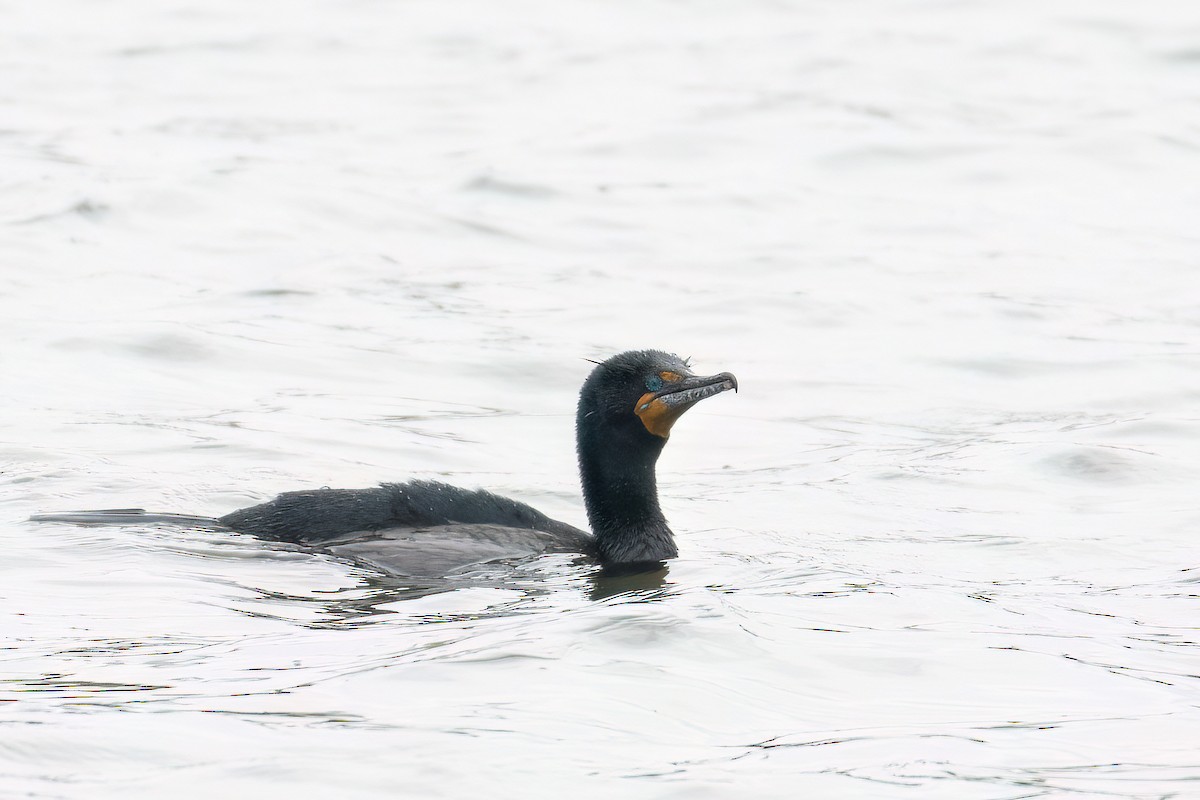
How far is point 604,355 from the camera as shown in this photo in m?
12.5

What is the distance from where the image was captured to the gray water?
5.28m

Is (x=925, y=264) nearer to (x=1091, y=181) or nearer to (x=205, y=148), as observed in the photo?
(x=1091, y=181)

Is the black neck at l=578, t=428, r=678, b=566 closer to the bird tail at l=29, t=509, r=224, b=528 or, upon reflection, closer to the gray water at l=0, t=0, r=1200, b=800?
the gray water at l=0, t=0, r=1200, b=800

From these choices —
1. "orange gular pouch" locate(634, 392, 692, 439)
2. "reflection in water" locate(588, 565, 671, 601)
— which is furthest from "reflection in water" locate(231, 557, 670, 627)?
"orange gular pouch" locate(634, 392, 692, 439)

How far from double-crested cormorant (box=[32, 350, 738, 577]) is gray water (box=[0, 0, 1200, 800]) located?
18 cm

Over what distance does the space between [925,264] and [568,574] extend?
9.41 m

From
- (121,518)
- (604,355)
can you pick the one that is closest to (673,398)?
(121,518)

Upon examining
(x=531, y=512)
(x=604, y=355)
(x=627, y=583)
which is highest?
(x=604, y=355)

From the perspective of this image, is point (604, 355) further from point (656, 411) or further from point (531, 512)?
point (656, 411)

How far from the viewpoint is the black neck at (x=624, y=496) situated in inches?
303

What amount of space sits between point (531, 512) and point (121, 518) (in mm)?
1759

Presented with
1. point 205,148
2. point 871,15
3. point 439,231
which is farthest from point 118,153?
point 871,15

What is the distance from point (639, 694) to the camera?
18.4 ft

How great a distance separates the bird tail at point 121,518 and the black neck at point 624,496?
161 cm
